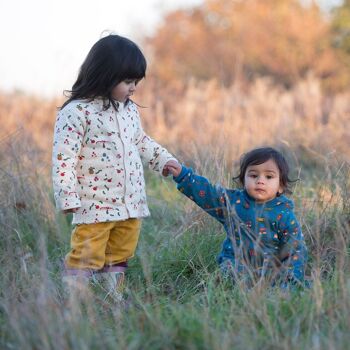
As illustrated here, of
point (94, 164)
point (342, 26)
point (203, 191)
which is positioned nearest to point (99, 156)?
point (94, 164)

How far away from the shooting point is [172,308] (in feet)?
8.52

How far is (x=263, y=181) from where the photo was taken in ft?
10.9

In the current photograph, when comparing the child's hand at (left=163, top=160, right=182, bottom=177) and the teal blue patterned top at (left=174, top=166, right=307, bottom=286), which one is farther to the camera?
the child's hand at (left=163, top=160, right=182, bottom=177)

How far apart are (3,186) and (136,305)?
1668mm

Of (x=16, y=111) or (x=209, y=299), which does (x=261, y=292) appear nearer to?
(x=209, y=299)

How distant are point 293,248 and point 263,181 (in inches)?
14.4

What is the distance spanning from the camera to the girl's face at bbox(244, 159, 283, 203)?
10.9ft

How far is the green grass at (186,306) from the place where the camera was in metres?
2.31

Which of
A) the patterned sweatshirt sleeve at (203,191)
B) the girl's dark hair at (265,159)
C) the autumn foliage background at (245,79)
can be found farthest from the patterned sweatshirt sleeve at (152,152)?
the autumn foliage background at (245,79)

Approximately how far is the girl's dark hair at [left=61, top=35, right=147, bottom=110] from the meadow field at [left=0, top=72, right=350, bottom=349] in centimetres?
82

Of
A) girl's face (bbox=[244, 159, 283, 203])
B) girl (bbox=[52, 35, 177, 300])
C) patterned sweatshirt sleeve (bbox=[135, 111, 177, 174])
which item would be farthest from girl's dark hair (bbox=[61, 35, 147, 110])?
girl's face (bbox=[244, 159, 283, 203])

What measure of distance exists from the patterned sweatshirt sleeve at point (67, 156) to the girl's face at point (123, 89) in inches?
8.3

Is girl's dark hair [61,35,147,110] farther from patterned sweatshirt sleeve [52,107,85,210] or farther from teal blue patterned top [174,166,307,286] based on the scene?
teal blue patterned top [174,166,307,286]

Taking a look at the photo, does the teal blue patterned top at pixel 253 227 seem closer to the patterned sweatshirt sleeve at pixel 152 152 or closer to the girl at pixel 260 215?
the girl at pixel 260 215
